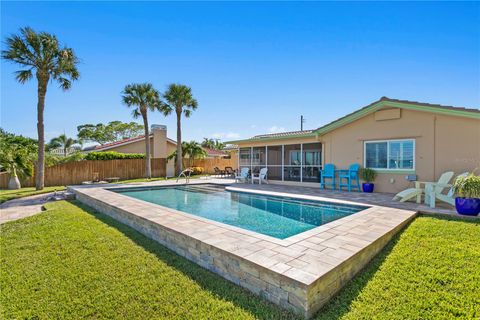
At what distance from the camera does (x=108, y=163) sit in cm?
1978

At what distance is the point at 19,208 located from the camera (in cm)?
940

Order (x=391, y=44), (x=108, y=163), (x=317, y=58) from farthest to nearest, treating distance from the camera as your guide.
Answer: (x=108, y=163), (x=317, y=58), (x=391, y=44)

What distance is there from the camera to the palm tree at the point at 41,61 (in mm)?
12742

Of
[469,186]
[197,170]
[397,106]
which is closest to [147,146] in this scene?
[197,170]

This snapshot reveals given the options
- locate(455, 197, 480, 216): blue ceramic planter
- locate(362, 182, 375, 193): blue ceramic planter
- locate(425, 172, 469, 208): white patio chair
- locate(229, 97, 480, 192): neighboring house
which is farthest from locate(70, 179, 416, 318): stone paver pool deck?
locate(362, 182, 375, 193): blue ceramic planter

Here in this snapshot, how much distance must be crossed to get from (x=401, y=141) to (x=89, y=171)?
66.0 ft

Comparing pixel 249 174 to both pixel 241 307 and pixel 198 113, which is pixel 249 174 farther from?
pixel 241 307

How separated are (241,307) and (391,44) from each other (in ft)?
41.2

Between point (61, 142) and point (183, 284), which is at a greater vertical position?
point (61, 142)

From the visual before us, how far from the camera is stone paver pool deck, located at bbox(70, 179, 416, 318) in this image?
282cm

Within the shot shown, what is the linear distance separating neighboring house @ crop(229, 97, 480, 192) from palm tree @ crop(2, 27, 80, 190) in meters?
13.4

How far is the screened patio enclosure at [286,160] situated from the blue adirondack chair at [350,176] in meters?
1.96

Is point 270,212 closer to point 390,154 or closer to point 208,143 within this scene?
point 390,154

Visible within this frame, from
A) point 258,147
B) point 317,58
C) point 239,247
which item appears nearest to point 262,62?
point 317,58
